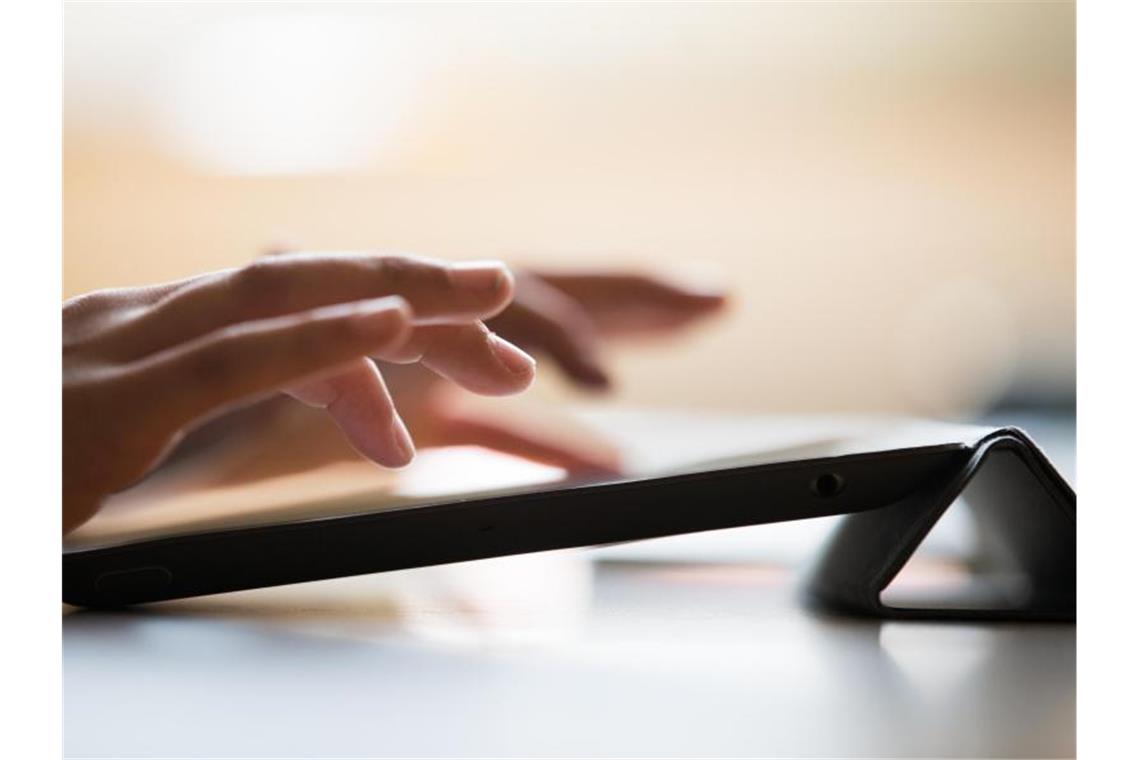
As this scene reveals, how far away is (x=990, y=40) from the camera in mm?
777

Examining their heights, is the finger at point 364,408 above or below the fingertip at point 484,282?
below

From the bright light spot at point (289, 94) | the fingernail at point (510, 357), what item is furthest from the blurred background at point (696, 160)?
the fingernail at point (510, 357)

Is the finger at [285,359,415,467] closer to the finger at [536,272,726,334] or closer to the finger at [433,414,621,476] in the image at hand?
the finger at [433,414,621,476]

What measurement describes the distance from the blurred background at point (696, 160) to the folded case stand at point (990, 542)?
0.21m

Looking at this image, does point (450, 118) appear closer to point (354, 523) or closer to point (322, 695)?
point (354, 523)

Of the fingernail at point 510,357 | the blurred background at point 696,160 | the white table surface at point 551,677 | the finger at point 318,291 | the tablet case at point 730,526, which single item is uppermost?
the blurred background at point 696,160

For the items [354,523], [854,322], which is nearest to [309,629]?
[354,523]

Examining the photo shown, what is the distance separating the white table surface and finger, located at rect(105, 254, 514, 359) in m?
0.17

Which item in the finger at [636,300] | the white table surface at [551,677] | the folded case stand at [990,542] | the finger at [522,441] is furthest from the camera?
the finger at [636,300]

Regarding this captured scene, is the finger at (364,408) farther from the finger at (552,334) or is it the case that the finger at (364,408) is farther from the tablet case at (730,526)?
the finger at (552,334)

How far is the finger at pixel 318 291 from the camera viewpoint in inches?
21.8

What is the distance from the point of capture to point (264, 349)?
1.71 feet

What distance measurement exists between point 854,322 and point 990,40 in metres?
0.24

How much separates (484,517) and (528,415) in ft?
0.75
